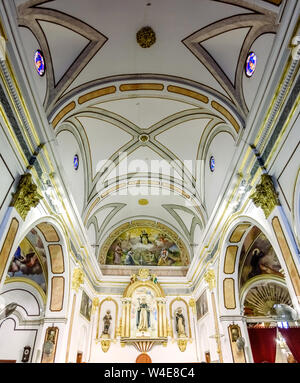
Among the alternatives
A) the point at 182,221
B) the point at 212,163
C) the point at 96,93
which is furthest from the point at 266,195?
the point at 182,221

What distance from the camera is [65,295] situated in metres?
10.3

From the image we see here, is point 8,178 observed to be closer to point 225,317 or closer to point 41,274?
point 41,274

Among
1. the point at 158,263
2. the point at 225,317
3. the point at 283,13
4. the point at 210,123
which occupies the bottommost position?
the point at 225,317

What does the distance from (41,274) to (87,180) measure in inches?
185

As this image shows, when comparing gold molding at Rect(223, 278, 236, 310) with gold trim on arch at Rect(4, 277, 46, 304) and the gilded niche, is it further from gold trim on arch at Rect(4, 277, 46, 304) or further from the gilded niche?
gold trim on arch at Rect(4, 277, 46, 304)

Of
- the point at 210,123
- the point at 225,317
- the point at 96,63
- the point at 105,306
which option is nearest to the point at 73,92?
the point at 96,63

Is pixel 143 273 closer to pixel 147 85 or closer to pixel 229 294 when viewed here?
pixel 229 294

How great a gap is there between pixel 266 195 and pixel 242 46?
4.19 metres

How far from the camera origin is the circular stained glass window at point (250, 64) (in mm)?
6992

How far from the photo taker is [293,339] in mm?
8820

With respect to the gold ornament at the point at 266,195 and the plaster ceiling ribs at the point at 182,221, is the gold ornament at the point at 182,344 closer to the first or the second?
the plaster ceiling ribs at the point at 182,221

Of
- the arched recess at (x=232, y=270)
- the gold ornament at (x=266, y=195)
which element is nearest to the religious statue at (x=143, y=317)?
the arched recess at (x=232, y=270)

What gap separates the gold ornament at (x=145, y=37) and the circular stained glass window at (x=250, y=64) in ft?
9.29

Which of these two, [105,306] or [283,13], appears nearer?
[283,13]
